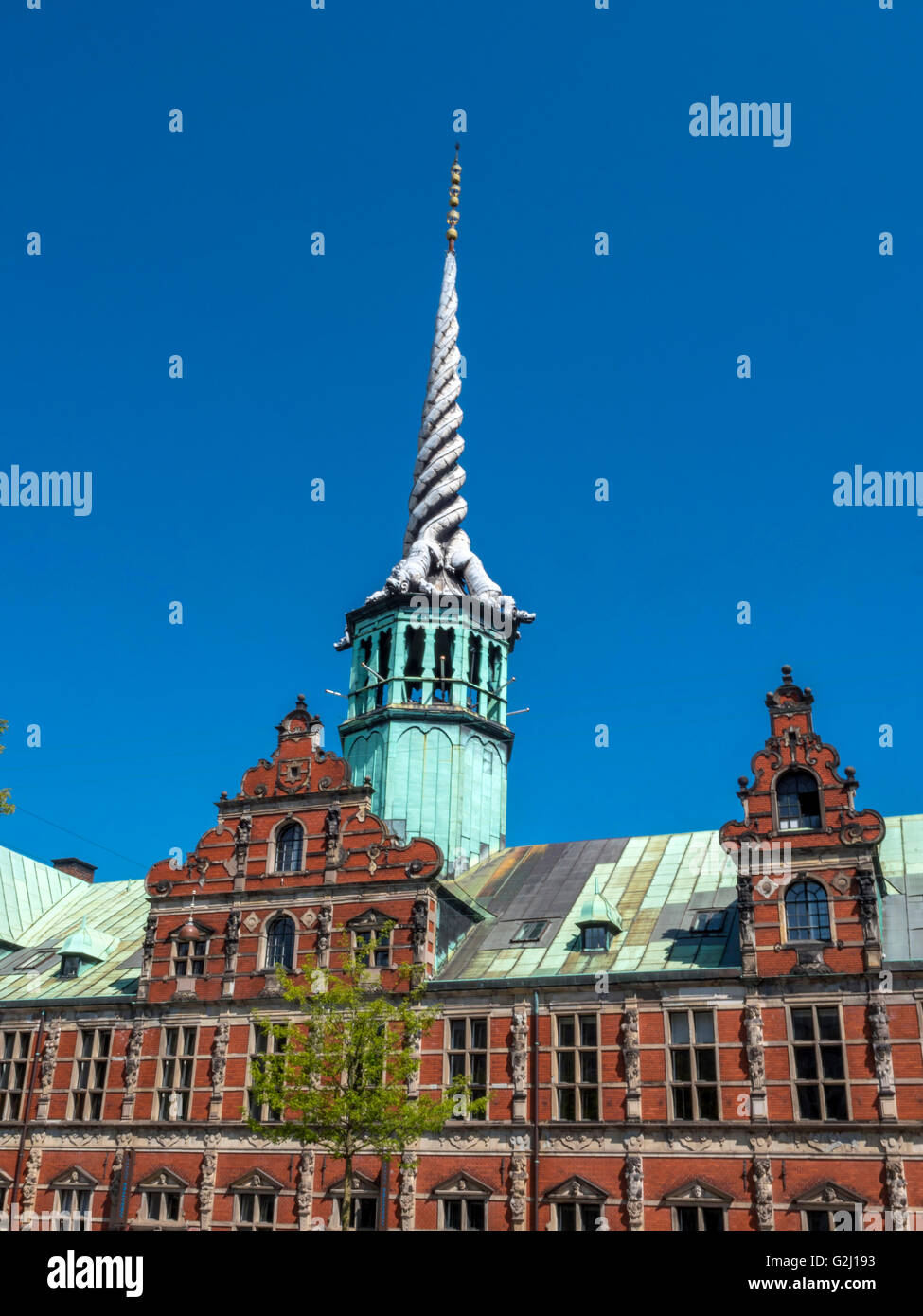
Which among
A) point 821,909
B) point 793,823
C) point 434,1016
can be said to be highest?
point 793,823

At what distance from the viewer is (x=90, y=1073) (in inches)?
1689

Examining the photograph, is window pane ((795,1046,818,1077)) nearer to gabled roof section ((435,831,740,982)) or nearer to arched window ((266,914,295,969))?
gabled roof section ((435,831,740,982))

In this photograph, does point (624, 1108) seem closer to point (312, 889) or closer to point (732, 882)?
point (732, 882)

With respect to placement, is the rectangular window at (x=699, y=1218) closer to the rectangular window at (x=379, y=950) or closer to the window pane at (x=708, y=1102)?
the window pane at (x=708, y=1102)

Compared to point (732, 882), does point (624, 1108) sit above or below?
below

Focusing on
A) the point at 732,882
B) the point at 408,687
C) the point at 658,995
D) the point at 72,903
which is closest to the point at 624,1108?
the point at 658,995

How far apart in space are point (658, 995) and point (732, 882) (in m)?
6.41

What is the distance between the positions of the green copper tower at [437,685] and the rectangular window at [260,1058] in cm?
1137

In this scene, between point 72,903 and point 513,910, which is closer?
point 513,910

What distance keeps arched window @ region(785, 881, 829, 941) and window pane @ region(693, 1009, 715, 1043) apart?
352 cm

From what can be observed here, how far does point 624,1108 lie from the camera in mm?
34938

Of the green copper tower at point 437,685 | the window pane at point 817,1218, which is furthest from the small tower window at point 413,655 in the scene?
the window pane at point 817,1218

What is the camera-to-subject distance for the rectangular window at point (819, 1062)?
32781 mm

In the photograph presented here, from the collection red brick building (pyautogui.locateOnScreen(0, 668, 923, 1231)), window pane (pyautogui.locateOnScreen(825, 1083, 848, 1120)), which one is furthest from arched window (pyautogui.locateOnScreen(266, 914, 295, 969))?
window pane (pyautogui.locateOnScreen(825, 1083, 848, 1120))
